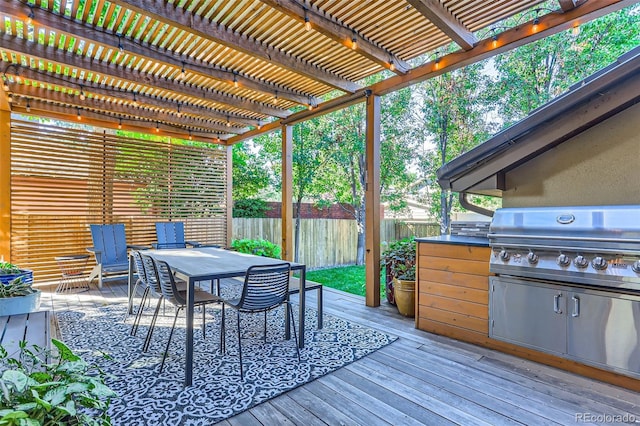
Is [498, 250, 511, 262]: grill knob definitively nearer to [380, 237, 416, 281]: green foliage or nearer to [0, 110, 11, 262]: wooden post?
[380, 237, 416, 281]: green foliage

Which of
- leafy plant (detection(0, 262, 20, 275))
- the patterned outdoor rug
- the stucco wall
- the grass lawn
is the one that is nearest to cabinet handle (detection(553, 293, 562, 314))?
the stucco wall

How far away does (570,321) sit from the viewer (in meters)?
2.44

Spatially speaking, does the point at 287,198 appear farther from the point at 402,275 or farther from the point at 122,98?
the point at 122,98

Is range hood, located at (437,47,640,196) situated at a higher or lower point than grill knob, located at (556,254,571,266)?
higher

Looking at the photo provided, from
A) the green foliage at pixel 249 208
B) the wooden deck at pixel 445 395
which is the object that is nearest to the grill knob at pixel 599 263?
the wooden deck at pixel 445 395

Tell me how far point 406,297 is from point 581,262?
1794 mm

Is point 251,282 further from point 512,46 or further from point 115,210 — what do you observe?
point 115,210

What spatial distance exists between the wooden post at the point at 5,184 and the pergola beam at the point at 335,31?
16.0 ft

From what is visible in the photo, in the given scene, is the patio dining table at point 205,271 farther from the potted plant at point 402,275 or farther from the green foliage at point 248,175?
the green foliage at point 248,175

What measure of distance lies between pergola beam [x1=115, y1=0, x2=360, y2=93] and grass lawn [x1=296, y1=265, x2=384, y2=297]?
10.9 ft

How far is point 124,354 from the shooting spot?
111 inches

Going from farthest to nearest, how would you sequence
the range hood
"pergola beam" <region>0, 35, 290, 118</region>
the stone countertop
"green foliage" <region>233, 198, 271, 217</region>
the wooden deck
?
"green foliage" <region>233, 198, 271, 217</region> → "pergola beam" <region>0, 35, 290, 118</region> → the stone countertop → the range hood → the wooden deck

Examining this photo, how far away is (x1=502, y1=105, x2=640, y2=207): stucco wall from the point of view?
2.61m

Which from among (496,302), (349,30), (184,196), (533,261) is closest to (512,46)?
(349,30)
